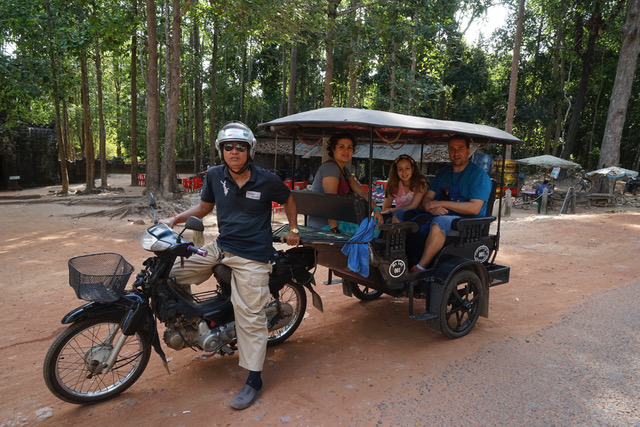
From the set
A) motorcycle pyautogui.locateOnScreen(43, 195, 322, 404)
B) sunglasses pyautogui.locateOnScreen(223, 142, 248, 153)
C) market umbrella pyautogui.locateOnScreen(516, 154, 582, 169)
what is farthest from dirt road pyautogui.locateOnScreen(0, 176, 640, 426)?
market umbrella pyautogui.locateOnScreen(516, 154, 582, 169)

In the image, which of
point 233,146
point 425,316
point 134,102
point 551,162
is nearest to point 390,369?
point 425,316

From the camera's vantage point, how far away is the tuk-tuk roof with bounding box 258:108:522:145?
342 cm

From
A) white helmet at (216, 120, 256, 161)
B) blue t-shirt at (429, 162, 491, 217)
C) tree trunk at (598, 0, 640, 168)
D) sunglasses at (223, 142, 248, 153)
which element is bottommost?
blue t-shirt at (429, 162, 491, 217)

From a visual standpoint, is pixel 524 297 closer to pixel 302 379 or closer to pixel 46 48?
pixel 302 379

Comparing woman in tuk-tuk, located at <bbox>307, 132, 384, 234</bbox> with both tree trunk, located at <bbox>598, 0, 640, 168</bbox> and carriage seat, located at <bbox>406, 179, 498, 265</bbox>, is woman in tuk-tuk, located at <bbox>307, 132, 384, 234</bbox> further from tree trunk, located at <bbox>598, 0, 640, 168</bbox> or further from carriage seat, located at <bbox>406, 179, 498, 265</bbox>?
tree trunk, located at <bbox>598, 0, 640, 168</bbox>

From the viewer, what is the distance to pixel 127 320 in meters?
2.84

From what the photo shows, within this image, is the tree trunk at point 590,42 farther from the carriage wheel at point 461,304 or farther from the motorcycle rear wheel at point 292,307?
the motorcycle rear wheel at point 292,307

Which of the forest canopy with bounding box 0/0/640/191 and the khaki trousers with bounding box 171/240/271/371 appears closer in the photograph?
the khaki trousers with bounding box 171/240/271/371

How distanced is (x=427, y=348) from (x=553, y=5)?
2807cm

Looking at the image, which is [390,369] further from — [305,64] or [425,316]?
[305,64]

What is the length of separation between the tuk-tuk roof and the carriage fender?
4.23 feet

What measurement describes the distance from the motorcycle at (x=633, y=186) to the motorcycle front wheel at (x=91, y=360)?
86.3 ft

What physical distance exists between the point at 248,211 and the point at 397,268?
1.56m

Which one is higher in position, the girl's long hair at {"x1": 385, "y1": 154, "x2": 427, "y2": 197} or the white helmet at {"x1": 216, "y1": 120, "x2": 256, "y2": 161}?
the white helmet at {"x1": 216, "y1": 120, "x2": 256, "y2": 161}
